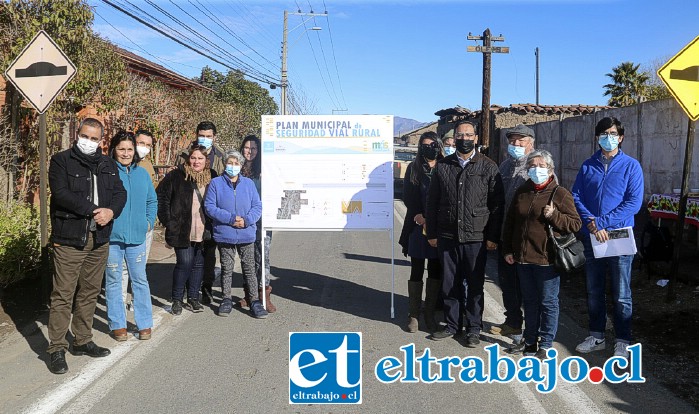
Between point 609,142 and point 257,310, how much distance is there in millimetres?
4069

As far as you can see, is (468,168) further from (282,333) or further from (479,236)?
(282,333)

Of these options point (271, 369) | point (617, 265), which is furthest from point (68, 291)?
point (617, 265)

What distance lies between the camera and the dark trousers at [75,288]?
17.4ft

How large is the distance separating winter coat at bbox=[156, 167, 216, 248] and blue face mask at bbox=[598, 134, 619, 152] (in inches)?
175

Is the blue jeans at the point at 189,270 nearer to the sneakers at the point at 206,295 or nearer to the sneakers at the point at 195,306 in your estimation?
the sneakers at the point at 195,306

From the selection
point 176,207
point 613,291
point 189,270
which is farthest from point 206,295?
point 613,291

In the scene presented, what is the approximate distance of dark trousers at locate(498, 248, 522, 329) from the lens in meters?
6.23

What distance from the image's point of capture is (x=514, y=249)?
5793mm

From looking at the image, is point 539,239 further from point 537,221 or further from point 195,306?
point 195,306

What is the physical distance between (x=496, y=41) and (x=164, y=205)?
22749mm

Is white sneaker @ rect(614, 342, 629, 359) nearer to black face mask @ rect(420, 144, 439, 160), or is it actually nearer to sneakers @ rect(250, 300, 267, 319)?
black face mask @ rect(420, 144, 439, 160)

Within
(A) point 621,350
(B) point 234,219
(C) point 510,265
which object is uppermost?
(B) point 234,219

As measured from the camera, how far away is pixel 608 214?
223 inches

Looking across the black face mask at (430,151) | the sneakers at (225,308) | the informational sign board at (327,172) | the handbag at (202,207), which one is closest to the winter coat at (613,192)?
the black face mask at (430,151)
